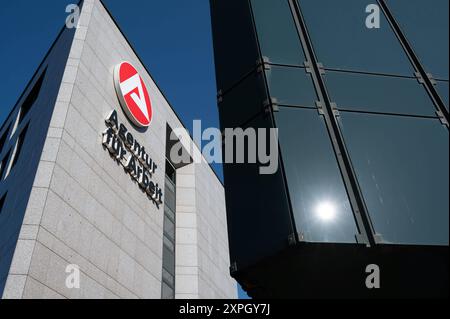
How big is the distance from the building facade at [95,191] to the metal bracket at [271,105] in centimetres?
1024

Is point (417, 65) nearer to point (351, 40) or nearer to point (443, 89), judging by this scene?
point (443, 89)

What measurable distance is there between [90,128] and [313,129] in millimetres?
14744

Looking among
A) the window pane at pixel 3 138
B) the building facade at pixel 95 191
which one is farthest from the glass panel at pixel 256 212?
the window pane at pixel 3 138

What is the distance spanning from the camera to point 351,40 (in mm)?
6281

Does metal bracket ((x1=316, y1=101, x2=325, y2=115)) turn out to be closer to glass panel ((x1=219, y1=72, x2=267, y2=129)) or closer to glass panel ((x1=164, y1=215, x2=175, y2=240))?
glass panel ((x1=219, y1=72, x2=267, y2=129))

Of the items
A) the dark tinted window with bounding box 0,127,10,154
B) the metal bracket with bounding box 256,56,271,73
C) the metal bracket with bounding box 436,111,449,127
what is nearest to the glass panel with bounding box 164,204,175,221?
the dark tinted window with bounding box 0,127,10,154

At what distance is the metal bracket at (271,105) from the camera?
18.6 feet

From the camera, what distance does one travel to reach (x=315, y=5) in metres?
6.84

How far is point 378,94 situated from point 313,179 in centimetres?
163

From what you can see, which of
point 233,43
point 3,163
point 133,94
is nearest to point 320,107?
point 233,43

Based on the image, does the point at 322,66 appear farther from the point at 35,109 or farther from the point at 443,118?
the point at 35,109

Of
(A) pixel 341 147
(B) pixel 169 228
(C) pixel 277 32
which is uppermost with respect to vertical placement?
(B) pixel 169 228
